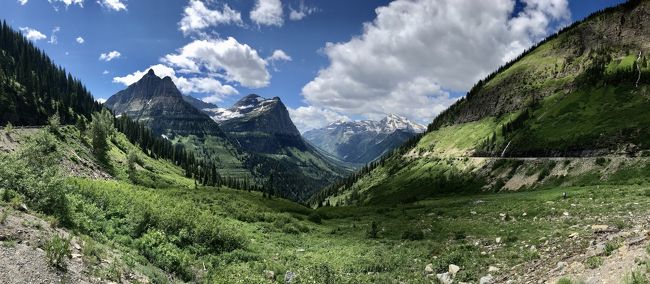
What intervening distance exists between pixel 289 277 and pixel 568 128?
12903cm

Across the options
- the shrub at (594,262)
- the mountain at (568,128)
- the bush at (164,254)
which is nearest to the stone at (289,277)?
the bush at (164,254)

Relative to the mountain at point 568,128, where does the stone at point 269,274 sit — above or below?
below

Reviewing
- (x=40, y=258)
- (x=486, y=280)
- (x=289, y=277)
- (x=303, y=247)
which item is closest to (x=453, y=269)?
(x=486, y=280)

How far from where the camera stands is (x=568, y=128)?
123 m

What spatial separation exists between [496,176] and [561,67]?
99151 millimetres

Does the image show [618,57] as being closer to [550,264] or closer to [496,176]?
[496,176]

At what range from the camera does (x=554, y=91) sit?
17112cm

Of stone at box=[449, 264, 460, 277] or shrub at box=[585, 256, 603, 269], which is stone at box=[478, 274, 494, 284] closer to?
stone at box=[449, 264, 460, 277]

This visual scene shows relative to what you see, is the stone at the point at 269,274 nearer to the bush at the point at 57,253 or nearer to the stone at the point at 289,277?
the stone at the point at 289,277

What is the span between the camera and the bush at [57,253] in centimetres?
1661

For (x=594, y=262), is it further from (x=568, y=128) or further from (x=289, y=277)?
(x=568, y=128)

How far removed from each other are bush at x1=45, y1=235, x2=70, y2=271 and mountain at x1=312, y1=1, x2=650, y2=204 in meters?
82.1

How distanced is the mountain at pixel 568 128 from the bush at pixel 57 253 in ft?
269

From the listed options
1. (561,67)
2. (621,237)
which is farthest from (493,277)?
(561,67)
